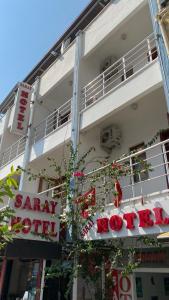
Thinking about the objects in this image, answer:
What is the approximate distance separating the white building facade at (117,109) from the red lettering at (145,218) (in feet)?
0.34

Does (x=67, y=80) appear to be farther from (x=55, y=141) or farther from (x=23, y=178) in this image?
(x=23, y=178)

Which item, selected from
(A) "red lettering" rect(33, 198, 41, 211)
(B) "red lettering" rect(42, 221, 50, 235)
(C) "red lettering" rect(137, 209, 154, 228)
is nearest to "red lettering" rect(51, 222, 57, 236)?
(B) "red lettering" rect(42, 221, 50, 235)

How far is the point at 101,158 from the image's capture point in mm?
10297

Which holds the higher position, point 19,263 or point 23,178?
point 23,178

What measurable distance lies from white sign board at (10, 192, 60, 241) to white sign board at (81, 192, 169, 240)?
1.14m

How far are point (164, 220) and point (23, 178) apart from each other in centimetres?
762

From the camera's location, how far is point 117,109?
871 cm

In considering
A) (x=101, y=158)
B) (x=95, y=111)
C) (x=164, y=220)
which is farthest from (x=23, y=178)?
(x=164, y=220)

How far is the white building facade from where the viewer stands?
25.2 ft

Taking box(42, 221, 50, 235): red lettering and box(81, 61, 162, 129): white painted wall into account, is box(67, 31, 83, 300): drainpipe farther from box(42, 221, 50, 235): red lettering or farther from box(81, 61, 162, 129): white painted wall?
box(42, 221, 50, 235): red lettering

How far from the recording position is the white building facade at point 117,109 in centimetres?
768

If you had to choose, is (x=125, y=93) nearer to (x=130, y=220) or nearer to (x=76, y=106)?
(x=76, y=106)

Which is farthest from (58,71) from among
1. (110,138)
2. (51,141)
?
(110,138)

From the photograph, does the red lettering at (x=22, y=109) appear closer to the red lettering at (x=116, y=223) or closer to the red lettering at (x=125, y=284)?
the red lettering at (x=116, y=223)
